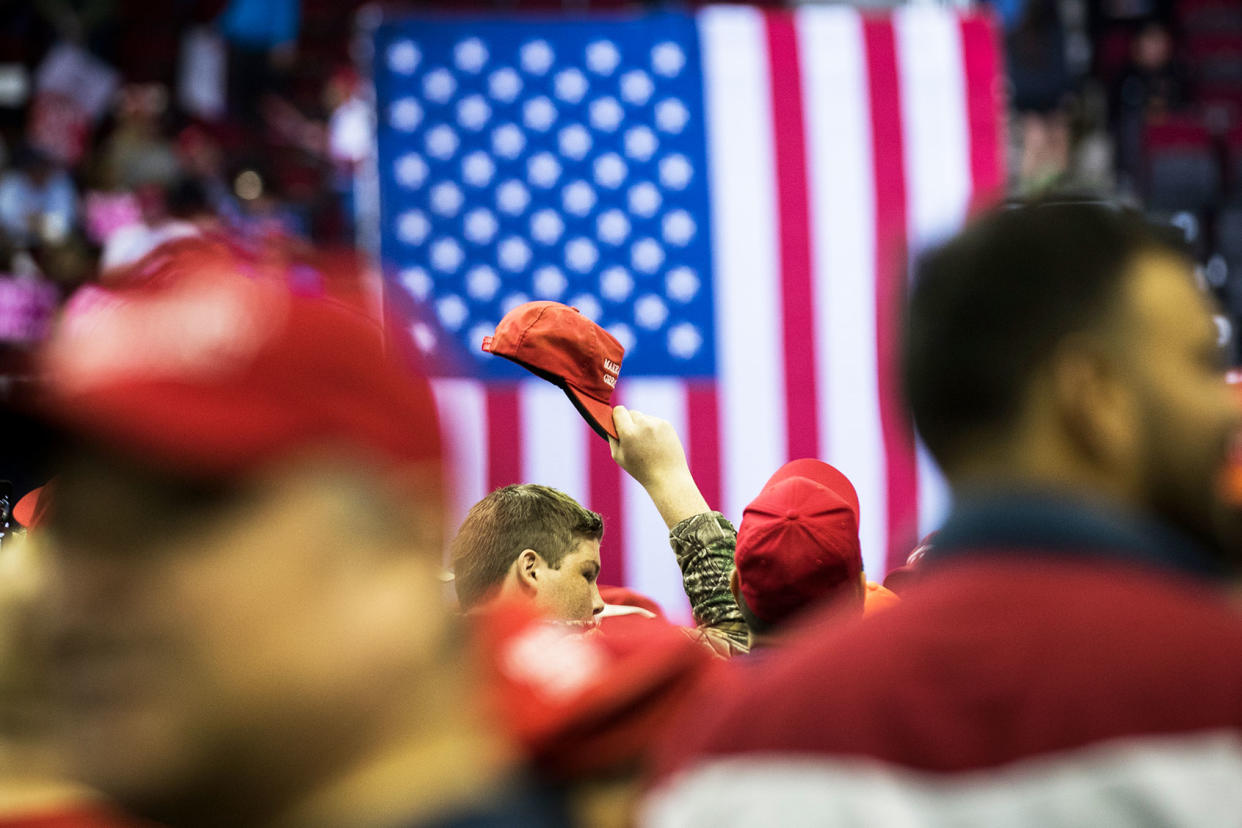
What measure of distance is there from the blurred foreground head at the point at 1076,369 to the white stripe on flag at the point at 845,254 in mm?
3312

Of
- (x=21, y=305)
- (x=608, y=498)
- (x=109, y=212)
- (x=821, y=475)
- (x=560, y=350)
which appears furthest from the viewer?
(x=109, y=212)

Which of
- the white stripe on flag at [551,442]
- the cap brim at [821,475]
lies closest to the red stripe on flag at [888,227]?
the white stripe on flag at [551,442]

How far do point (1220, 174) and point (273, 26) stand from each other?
6.83 meters

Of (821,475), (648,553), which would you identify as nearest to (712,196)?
(648,553)

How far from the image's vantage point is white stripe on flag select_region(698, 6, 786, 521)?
4.41 metres

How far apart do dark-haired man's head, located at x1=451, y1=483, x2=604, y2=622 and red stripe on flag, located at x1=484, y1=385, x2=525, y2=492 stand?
1.58 metres

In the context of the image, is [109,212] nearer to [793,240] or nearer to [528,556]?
[793,240]

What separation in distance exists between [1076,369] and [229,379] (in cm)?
63

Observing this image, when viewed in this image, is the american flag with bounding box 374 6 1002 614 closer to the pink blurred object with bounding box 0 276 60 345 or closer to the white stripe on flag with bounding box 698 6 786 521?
the white stripe on flag with bounding box 698 6 786 521

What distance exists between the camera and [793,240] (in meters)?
4.54

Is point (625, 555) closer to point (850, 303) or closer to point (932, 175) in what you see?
point (850, 303)

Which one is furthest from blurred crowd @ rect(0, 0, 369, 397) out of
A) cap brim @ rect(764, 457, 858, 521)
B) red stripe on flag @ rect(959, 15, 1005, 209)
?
cap brim @ rect(764, 457, 858, 521)

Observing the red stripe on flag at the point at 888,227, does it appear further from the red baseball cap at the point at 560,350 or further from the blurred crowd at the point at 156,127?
the blurred crowd at the point at 156,127

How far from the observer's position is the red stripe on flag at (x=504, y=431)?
14.1ft
